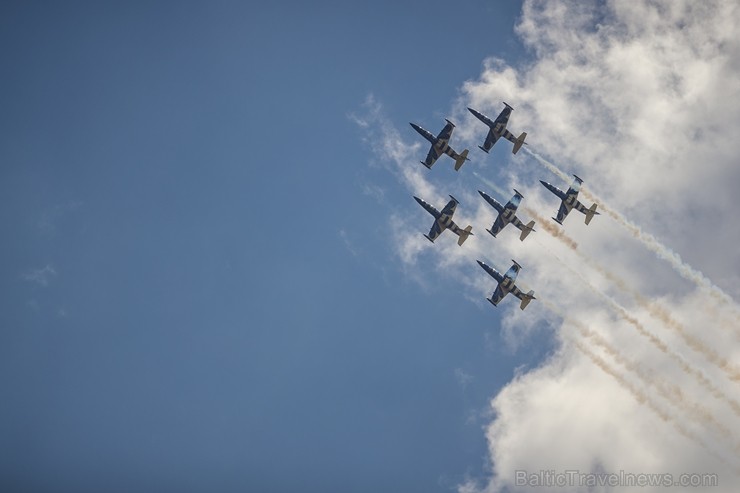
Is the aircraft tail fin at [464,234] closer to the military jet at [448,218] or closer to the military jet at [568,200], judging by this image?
the military jet at [448,218]

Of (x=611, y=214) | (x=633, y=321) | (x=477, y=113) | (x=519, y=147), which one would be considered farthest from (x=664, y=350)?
(x=477, y=113)

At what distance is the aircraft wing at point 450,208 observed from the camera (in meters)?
142

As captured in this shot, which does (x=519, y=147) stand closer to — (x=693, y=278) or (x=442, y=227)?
(x=442, y=227)

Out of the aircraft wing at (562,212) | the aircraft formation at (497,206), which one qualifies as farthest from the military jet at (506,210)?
the aircraft wing at (562,212)

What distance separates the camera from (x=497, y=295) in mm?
144000

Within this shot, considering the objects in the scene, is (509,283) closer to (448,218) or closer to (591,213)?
(448,218)

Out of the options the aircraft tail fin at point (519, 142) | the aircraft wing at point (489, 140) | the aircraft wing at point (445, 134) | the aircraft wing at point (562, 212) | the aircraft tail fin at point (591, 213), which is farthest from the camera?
the aircraft wing at point (562, 212)

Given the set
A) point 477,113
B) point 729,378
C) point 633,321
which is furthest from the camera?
point 477,113

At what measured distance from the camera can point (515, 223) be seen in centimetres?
14238

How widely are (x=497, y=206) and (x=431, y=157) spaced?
44.4 feet

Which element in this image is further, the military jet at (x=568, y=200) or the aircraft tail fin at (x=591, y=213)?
the military jet at (x=568, y=200)

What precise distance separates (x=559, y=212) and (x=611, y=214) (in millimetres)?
9770

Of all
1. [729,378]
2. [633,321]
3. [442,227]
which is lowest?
[729,378]

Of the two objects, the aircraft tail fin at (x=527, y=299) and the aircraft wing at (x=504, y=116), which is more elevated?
the aircraft wing at (x=504, y=116)
